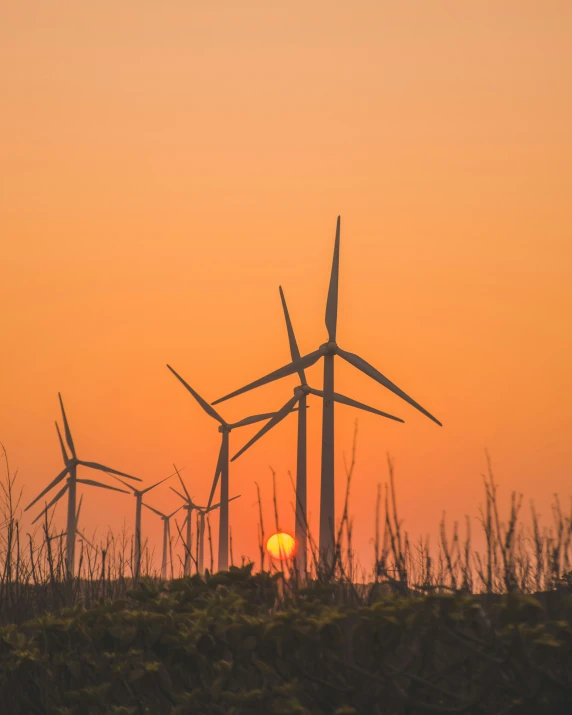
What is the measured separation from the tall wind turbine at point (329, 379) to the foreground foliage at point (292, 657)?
1469 cm

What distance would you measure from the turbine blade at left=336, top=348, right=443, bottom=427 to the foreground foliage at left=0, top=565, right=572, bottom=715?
17.5 metres

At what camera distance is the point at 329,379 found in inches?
1094

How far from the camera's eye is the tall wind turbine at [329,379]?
24484 mm

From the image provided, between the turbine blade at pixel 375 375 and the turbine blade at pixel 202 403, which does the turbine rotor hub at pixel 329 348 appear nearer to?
the turbine blade at pixel 375 375

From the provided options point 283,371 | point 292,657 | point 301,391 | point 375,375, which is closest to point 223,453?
point 301,391

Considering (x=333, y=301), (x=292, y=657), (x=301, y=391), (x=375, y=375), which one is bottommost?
(x=292, y=657)

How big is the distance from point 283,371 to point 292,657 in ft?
74.1

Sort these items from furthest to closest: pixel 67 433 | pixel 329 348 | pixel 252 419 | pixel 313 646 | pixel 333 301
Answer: pixel 67 433 → pixel 252 419 → pixel 333 301 → pixel 329 348 → pixel 313 646

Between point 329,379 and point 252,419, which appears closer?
point 329,379

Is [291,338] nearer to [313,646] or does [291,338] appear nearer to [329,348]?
[329,348]

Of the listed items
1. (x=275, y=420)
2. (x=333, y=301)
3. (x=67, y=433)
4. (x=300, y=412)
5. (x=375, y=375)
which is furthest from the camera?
(x=67, y=433)

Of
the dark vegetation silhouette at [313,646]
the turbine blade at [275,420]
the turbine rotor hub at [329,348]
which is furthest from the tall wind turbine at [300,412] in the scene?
the dark vegetation silhouette at [313,646]

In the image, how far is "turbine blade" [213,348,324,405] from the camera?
2892 cm

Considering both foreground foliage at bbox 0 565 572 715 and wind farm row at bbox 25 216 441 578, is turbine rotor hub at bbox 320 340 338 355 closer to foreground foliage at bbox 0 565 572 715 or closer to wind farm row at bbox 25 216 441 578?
wind farm row at bbox 25 216 441 578
